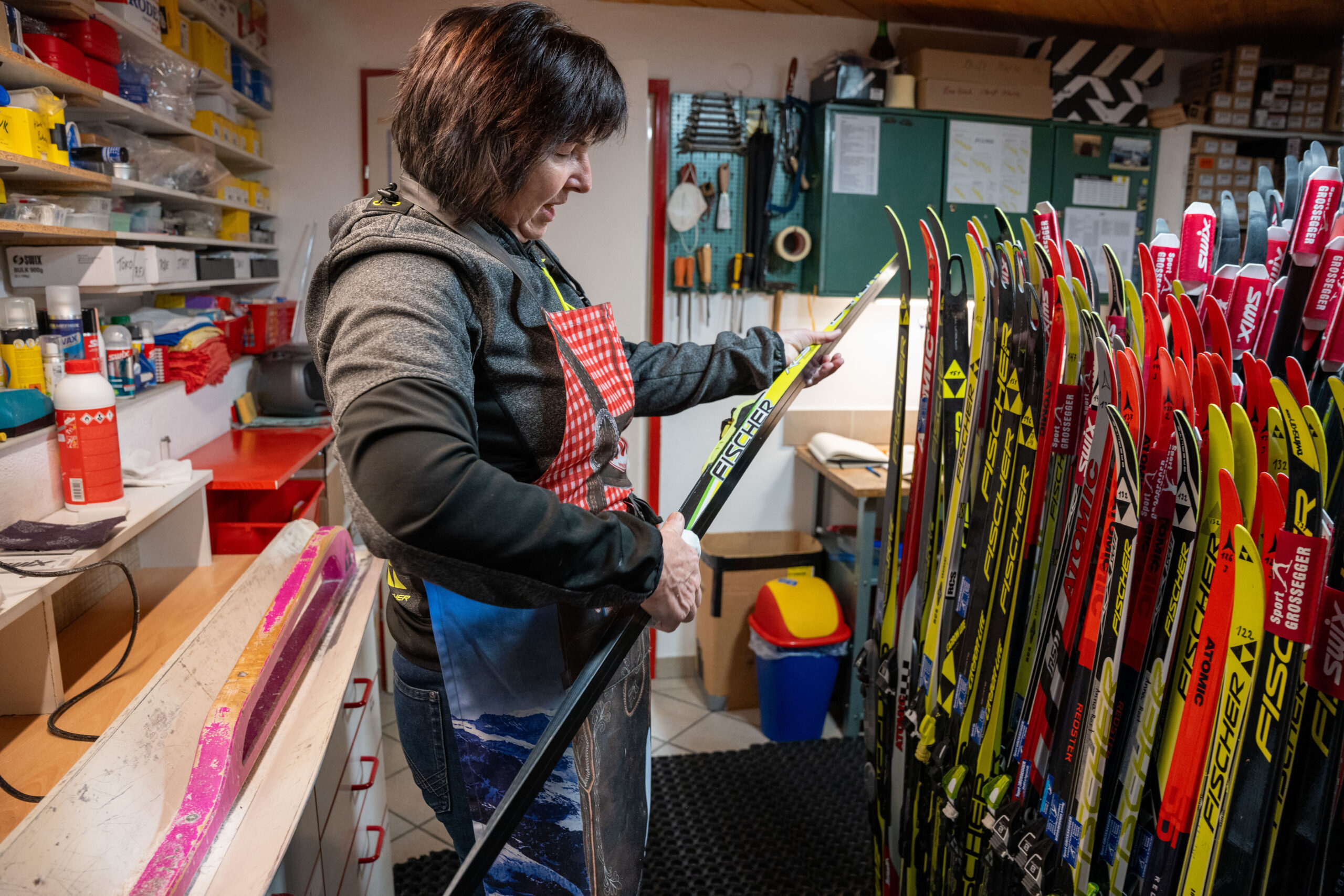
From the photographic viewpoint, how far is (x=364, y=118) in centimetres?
312

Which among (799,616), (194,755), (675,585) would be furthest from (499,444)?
(799,616)

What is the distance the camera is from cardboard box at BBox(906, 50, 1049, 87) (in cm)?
303

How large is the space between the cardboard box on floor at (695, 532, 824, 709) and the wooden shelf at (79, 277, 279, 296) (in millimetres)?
1805

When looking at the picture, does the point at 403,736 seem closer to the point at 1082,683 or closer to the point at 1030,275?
the point at 1082,683

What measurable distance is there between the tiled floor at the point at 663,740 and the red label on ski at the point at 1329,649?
7.08 feet

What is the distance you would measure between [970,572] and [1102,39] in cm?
297

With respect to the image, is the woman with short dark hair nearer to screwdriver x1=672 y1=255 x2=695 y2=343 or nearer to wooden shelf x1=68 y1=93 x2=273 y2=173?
wooden shelf x1=68 y1=93 x2=273 y2=173

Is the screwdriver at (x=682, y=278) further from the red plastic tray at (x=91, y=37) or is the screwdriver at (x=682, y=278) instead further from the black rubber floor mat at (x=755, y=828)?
the red plastic tray at (x=91, y=37)

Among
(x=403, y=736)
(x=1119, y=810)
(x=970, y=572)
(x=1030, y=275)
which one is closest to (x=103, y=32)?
(x=403, y=736)

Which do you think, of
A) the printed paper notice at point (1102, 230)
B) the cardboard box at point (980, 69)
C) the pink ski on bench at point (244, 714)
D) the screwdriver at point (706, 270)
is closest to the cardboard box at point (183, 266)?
the pink ski on bench at point (244, 714)

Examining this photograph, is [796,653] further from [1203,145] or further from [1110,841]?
[1203,145]

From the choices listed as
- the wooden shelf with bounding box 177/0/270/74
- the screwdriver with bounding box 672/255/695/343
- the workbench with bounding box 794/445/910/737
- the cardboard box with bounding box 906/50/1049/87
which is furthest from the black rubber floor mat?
the wooden shelf with bounding box 177/0/270/74

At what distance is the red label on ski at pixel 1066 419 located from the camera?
125 cm

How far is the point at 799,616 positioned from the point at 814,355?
1501mm
